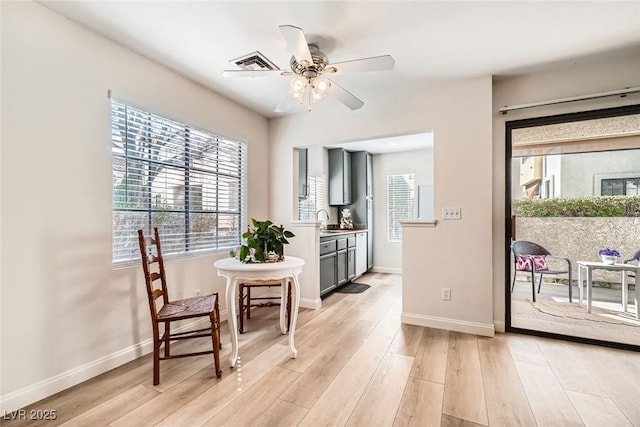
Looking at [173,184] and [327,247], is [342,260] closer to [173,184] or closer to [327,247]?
[327,247]

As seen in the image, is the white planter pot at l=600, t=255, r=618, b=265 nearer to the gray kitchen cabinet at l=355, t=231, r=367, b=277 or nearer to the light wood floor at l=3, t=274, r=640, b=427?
the light wood floor at l=3, t=274, r=640, b=427

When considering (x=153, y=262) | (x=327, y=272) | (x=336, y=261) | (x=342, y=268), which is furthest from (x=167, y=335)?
(x=342, y=268)

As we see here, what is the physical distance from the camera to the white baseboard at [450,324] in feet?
8.87

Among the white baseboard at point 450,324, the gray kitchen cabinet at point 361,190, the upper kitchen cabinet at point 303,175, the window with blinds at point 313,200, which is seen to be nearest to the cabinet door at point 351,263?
the gray kitchen cabinet at point 361,190

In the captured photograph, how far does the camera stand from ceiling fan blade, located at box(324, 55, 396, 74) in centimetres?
183

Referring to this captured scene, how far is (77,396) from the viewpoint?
179cm

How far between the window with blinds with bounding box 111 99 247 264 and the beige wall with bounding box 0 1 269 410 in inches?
4.6

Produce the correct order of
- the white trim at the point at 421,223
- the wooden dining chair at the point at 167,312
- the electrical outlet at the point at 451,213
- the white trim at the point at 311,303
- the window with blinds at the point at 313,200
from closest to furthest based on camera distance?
1. the wooden dining chair at the point at 167,312
2. the electrical outlet at the point at 451,213
3. the white trim at the point at 421,223
4. the white trim at the point at 311,303
5. the window with blinds at the point at 313,200

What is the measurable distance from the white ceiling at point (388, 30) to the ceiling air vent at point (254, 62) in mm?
74

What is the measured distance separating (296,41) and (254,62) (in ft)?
2.55

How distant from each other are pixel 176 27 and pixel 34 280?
1891mm

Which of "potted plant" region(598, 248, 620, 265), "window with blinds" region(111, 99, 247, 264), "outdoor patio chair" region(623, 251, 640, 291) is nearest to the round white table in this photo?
"window with blinds" region(111, 99, 247, 264)

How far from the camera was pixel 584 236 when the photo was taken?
264cm

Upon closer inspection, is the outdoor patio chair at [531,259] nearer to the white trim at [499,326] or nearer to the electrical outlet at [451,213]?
the white trim at [499,326]
